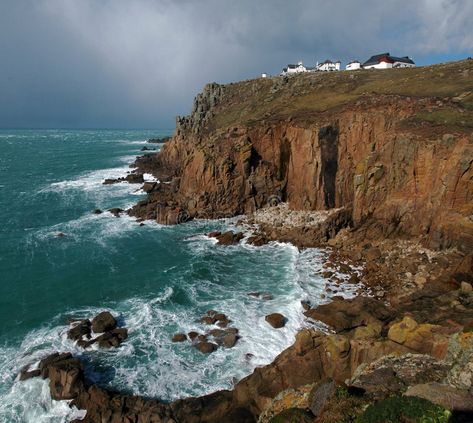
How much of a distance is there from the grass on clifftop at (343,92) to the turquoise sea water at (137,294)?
23026mm

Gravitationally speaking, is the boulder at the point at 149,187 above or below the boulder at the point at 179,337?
above

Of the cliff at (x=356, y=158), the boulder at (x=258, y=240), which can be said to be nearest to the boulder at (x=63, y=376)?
the boulder at (x=258, y=240)

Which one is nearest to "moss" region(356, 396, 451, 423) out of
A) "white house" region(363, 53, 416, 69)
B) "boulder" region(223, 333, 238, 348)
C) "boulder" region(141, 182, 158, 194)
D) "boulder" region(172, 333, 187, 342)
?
"boulder" region(223, 333, 238, 348)

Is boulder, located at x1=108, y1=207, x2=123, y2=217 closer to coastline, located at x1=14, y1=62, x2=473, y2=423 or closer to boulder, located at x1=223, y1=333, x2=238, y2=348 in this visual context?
coastline, located at x1=14, y1=62, x2=473, y2=423

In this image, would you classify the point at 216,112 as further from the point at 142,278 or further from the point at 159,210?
the point at 142,278

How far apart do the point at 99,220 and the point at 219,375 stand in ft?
128

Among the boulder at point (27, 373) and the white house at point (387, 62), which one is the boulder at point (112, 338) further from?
the white house at point (387, 62)

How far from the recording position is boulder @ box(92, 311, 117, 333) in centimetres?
2917

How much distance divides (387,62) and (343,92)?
50756 mm

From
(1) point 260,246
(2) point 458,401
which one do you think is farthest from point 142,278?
(2) point 458,401

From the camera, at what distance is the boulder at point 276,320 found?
2917 cm

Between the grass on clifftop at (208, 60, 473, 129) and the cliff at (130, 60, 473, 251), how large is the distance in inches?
9.7

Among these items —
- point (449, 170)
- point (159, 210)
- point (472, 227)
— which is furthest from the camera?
point (159, 210)

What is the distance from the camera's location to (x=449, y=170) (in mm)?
36969
